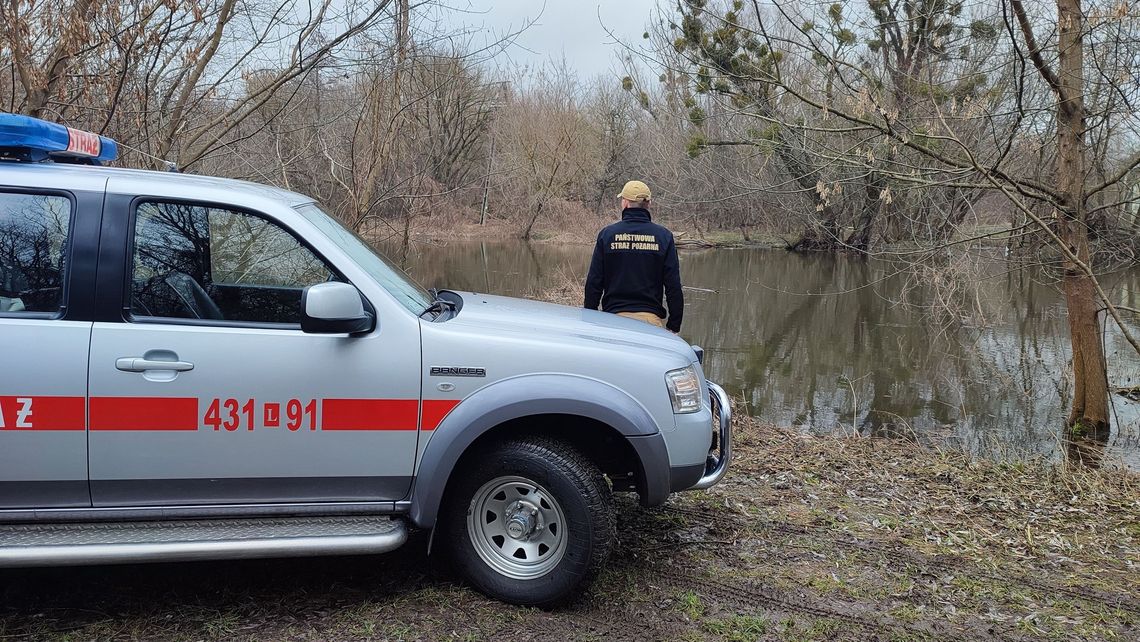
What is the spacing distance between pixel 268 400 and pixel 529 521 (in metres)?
1.28

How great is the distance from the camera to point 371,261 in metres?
4.17

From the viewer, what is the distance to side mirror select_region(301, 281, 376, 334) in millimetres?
3420

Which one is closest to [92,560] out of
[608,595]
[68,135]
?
[68,135]

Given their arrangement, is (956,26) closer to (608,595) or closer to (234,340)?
(608,595)

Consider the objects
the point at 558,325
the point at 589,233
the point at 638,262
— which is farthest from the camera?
the point at 589,233

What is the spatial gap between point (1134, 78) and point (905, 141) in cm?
250

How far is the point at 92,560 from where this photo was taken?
330 cm

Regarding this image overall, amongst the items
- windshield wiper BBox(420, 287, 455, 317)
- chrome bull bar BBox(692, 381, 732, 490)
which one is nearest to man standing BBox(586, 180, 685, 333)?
chrome bull bar BBox(692, 381, 732, 490)

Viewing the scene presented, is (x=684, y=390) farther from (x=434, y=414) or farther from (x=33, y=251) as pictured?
(x=33, y=251)

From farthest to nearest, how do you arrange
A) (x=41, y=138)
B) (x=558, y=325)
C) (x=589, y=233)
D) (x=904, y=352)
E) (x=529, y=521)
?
(x=589, y=233) < (x=904, y=352) < (x=558, y=325) < (x=529, y=521) < (x=41, y=138)

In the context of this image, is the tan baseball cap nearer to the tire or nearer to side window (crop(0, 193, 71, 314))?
the tire

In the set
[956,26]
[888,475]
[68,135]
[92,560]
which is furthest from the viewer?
[956,26]

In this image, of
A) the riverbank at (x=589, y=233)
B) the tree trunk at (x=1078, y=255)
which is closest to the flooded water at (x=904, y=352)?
the tree trunk at (x=1078, y=255)

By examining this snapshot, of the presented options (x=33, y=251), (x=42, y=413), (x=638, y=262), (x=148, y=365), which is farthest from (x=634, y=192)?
(x=42, y=413)
